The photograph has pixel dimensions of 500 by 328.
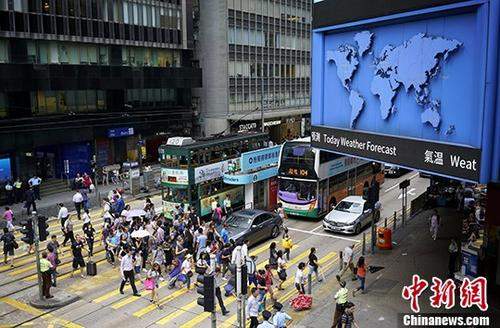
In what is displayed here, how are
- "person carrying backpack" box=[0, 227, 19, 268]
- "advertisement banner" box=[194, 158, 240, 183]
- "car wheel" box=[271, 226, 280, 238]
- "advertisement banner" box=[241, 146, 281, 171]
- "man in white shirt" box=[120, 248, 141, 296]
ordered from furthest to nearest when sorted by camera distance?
1. "advertisement banner" box=[241, 146, 281, 171]
2. "advertisement banner" box=[194, 158, 240, 183]
3. "car wheel" box=[271, 226, 280, 238]
4. "person carrying backpack" box=[0, 227, 19, 268]
5. "man in white shirt" box=[120, 248, 141, 296]

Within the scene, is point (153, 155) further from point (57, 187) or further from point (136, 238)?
point (136, 238)

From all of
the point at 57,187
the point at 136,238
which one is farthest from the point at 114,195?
the point at 57,187

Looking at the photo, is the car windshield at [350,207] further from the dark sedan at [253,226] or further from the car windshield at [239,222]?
the car windshield at [239,222]

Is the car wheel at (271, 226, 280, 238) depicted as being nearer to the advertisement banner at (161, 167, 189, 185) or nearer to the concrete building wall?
the advertisement banner at (161, 167, 189, 185)

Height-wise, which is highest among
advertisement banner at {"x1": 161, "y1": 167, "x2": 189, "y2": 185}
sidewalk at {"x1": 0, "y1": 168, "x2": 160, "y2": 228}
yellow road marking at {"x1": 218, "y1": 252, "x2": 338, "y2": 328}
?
advertisement banner at {"x1": 161, "y1": 167, "x2": 189, "y2": 185}

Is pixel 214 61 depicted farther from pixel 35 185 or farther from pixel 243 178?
pixel 243 178

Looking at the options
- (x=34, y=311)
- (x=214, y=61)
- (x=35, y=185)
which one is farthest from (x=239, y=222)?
(x=214, y=61)

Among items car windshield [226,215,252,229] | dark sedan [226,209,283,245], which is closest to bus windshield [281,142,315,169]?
dark sedan [226,209,283,245]
